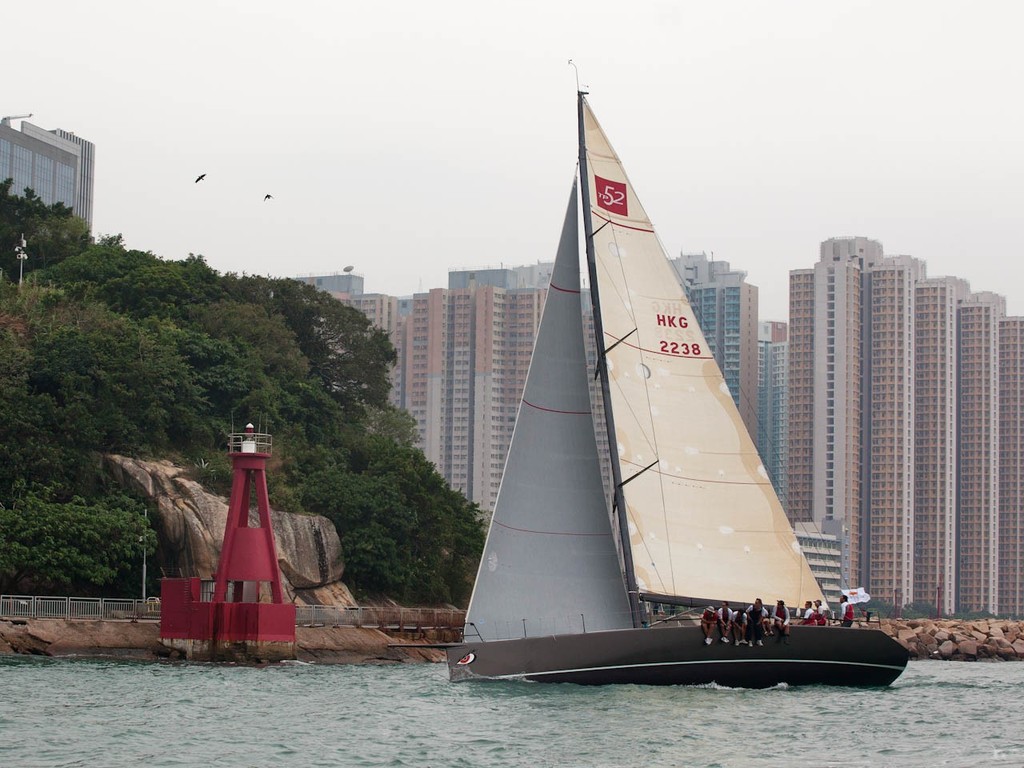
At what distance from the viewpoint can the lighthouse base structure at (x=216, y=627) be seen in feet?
142

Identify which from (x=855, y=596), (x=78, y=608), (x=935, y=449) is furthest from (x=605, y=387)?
(x=935, y=449)

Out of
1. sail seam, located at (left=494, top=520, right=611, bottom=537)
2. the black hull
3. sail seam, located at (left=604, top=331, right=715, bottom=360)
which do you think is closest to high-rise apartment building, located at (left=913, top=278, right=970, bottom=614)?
the black hull

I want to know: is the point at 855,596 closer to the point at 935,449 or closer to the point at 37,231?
the point at 37,231

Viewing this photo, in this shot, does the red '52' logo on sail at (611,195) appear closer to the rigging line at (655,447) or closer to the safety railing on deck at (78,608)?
the rigging line at (655,447)

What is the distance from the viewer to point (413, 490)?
59.9m

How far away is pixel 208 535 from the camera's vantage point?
50000 mm

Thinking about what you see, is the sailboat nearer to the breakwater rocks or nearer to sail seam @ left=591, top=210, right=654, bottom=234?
sail seam @ left=591, top=210, right=654, bottom=234

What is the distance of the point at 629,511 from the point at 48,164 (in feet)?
349

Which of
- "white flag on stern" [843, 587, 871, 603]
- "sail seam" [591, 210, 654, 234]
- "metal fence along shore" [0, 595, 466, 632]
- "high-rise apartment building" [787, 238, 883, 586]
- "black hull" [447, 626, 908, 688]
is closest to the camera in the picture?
"black hull" [447, 626, 908, 688]

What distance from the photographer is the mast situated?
2969 centimetres

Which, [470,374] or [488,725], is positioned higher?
[470,374]

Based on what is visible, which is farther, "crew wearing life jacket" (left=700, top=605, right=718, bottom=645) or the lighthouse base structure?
the lighthouse base structure

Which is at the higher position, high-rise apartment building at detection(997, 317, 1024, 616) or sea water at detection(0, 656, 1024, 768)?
high-rise apartment building at detection(997, 317, 1024, 616)

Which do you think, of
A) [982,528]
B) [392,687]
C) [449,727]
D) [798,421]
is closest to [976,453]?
[982,528]
